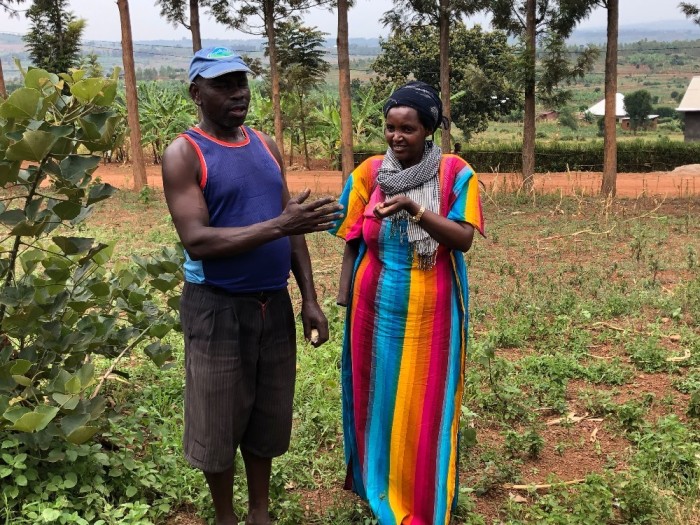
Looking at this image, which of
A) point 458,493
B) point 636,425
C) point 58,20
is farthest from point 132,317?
point 58,20

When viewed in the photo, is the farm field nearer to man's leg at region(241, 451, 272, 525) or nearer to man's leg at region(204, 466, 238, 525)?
man's leg at region(241, 451, 272, 525)

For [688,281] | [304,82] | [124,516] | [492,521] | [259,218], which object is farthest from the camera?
[304,82]

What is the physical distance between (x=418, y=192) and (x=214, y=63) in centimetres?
83

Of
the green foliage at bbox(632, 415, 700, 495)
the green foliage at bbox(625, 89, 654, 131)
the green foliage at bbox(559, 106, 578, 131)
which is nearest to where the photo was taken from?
the green foliage at bbox(632, 415, 700, 495)

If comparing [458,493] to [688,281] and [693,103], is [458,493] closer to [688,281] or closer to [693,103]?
[688,281]

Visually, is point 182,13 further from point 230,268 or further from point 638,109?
point 638,109

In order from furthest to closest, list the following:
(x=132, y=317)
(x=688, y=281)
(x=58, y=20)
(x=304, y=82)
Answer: (x=58, y=20), (x=304, y=82), (x=688, y=281), (x=132, y=317)

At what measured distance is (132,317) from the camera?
11.3 feet

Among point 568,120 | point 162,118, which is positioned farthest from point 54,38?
point 568,120

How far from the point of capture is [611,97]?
12.5m

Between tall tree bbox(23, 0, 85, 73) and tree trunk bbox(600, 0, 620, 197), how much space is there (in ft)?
64.7

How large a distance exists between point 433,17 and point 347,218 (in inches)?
448

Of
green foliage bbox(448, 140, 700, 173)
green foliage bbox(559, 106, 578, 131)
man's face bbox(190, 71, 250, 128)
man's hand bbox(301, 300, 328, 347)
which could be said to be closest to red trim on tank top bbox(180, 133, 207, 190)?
man's face bbox(190, 71, 250, 128)

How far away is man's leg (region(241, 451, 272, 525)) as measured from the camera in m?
2.67
